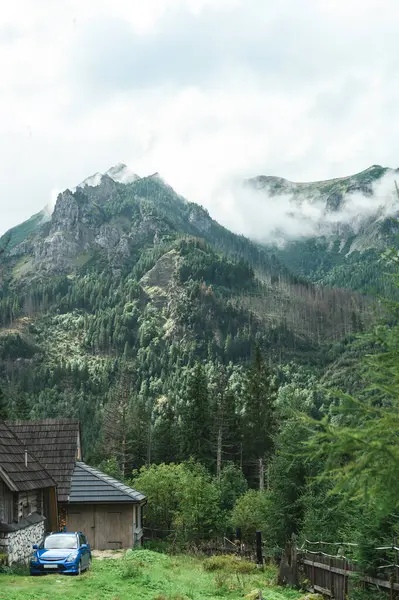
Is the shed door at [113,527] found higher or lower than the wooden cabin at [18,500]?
lower

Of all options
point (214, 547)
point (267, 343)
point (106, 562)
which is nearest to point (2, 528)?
point (106, 562)

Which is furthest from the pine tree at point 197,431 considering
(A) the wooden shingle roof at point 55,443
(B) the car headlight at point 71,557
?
(B) the car headlight at point 71,557

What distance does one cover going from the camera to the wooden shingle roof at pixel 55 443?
34625mm

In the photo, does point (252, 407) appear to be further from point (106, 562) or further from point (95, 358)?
point (95, 358)

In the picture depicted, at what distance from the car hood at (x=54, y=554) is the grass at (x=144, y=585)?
2.74ft

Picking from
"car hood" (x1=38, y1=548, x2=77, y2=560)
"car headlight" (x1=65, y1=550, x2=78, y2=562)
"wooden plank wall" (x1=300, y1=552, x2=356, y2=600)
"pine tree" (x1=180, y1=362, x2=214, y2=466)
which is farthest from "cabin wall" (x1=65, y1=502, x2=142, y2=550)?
"pine tree" (x1=180, y1=362, x2=214, y2=466)

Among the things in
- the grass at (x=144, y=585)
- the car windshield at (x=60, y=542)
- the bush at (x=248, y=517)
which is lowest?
the bush at (x=248, y=517)

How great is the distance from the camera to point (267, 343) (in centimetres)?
19538

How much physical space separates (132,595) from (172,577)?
5.29 metres

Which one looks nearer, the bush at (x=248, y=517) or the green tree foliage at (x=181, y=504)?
the green tree foliage at (x=181, y=504)

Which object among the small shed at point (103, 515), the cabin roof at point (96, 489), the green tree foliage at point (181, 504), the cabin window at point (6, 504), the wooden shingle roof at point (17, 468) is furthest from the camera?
the green tree foliage at point (181, 504)

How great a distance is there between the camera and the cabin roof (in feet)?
111

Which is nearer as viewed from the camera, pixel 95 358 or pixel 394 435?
pixel 394 435

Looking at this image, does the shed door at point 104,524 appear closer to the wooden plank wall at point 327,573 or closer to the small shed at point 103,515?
the small shed at point 103,515
